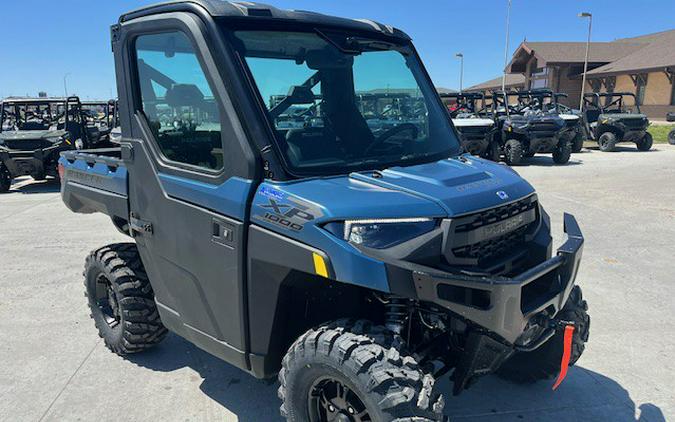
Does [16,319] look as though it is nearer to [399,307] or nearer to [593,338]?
[399,307]

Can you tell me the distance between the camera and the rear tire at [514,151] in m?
15.6

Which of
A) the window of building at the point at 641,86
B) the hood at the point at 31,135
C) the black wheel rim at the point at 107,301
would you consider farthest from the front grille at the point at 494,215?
the window of building at the point at 641,86

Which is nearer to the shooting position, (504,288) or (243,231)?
(504,288)

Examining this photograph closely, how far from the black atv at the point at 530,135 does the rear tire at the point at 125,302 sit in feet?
45.4

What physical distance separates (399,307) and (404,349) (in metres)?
0.20

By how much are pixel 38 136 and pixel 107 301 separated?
991 cm

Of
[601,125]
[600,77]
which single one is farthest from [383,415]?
[600,77]

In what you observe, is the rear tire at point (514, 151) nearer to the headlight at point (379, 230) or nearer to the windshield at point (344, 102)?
the windshield at point (344, 102)

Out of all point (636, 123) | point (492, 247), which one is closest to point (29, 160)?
point (492, 247)

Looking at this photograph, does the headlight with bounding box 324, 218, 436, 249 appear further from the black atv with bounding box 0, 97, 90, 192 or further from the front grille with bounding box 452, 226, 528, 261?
the black atv with bounding box 0, 97, 90, 192

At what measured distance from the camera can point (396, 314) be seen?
7.83ft

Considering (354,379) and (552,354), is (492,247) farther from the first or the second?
(552,354)

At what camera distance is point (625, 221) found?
26.4 ft

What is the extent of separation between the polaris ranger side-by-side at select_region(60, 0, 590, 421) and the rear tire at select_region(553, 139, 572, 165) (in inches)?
549
